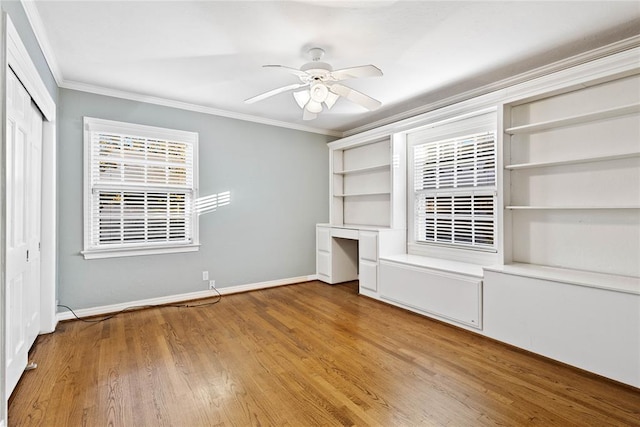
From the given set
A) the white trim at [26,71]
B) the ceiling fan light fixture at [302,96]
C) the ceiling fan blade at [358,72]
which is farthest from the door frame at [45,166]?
the ceiling fan blade at [358,72]

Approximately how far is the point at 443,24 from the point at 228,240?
3.59m

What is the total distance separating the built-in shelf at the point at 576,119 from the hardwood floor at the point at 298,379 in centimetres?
203

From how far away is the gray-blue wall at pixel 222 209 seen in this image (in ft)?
11.5

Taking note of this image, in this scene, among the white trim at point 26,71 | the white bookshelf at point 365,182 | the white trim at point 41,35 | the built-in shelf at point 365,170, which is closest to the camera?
the white trim at point 26,71

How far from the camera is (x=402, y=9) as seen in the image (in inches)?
87.0

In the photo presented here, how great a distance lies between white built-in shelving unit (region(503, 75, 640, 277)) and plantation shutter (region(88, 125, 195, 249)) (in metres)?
3.82

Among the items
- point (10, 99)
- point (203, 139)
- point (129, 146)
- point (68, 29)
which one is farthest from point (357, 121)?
point (10, 99)

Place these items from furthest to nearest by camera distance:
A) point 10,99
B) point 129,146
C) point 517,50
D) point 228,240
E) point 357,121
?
point 357,121, point 228,240, point 129,146, point 517,50, point 10,99

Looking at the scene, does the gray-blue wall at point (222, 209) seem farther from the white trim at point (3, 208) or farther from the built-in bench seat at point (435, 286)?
the white trim at point (3, 208)

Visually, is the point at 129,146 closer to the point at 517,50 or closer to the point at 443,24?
the point at 443,24

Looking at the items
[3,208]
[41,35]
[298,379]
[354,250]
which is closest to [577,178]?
[298,379]

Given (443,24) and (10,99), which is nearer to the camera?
(10,99)

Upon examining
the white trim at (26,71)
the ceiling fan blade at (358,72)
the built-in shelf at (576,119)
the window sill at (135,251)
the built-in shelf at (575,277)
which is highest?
the ceiling fan blade at (358,72)

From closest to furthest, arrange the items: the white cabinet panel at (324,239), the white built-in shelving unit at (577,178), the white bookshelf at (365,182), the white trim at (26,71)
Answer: the white trim at (26,71) < the white built-in shelving unit at (577,178) < the white bookshelf at (365,182) < the white cabinet panel at (324,239)
